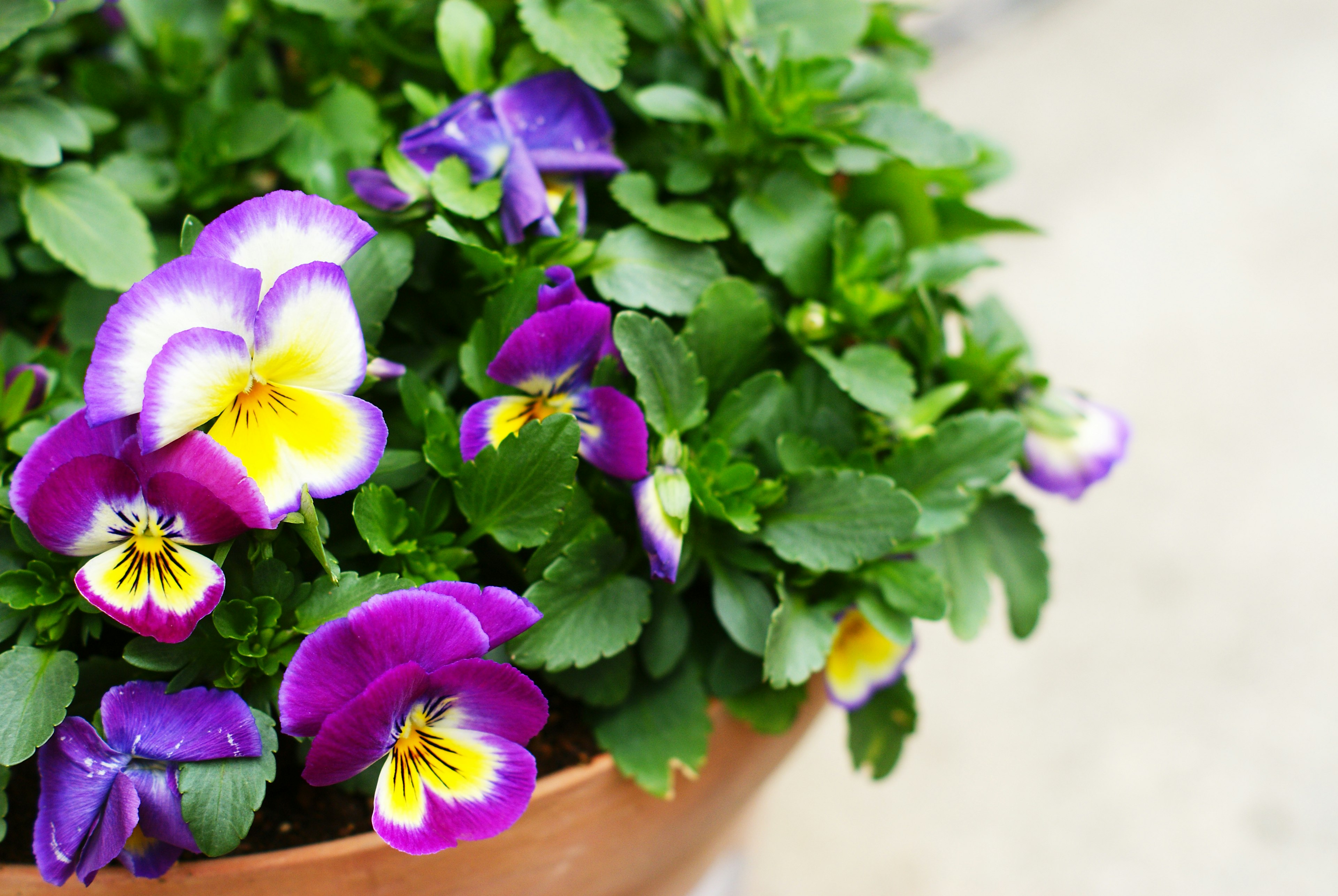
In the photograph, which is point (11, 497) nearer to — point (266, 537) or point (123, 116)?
point (266, 537)

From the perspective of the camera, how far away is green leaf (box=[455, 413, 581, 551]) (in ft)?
1.48

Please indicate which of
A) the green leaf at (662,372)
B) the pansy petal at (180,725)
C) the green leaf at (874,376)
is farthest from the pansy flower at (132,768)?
the green leaf at (874,376)

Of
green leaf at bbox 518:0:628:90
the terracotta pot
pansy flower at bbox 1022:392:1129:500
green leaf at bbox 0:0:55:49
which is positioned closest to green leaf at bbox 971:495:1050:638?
pansy flower at bbox 1022:392:1129:500

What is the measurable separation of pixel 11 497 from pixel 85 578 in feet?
0.15

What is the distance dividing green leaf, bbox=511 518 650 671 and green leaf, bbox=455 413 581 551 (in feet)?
0.08

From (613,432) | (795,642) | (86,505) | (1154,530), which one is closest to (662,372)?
(613,432)

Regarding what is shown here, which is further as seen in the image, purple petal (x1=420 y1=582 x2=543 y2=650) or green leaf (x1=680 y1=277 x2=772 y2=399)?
green leaf (x1=680 y1=277 x2=772 y2=399)

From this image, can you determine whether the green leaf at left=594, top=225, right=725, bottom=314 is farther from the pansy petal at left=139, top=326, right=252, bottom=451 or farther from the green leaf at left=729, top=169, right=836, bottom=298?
the pansy petal at left=139, top=326, right=252, bottom=451

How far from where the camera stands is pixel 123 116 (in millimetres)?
688

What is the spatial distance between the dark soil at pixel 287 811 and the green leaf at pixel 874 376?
24 cm

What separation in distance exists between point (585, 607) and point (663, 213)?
213 mm

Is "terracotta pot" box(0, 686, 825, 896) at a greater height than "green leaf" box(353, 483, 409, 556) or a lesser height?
lesser

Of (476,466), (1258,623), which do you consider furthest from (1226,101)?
(476,466)

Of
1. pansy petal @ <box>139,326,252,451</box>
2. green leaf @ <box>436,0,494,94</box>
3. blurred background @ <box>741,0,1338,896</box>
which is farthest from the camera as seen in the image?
blurred background @ <box>741,0,1338,896</box>
